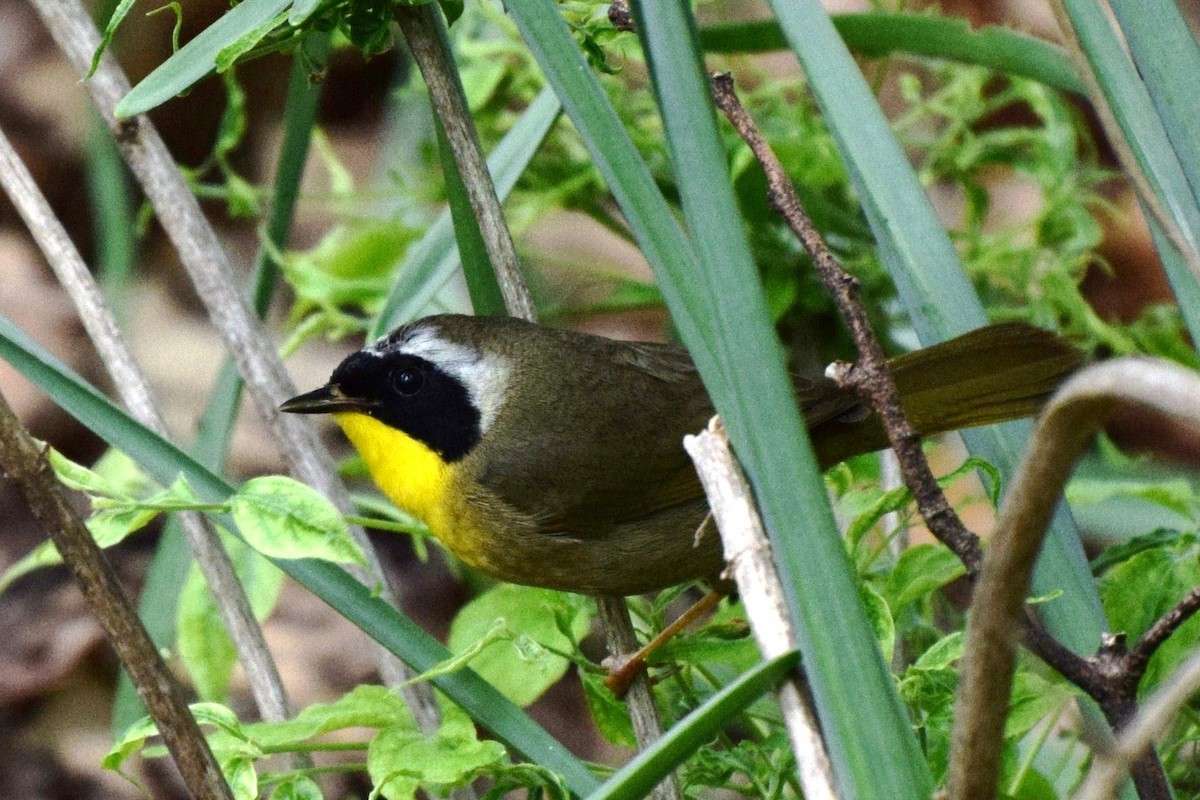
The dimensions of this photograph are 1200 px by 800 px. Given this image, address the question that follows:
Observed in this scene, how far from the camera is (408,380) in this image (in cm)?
228

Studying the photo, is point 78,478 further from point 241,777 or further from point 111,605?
point 241,777

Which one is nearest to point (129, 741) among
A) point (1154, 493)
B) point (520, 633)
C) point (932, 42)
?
→ point (520, 633)

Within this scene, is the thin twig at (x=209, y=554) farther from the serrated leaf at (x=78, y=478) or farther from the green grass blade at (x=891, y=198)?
the green grass blade at (x=891, y=198)

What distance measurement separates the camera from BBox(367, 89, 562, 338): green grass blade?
2006 millimetres

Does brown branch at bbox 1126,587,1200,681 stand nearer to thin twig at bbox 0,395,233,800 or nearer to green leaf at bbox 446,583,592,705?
green leaf at bbox 446,583,592,705

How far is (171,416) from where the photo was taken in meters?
3.89

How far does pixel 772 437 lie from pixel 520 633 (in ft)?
2.45

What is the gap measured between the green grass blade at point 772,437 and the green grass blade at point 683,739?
66 mm

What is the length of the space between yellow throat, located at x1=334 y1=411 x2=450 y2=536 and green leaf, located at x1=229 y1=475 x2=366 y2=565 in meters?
0.94

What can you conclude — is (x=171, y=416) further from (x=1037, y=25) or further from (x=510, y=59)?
(x=1037, y=25)

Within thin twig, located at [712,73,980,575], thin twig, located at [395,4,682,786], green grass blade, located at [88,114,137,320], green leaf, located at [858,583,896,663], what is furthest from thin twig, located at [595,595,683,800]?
green grass blade, located at [88,114,137,320]

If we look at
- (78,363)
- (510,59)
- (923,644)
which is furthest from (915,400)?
(78,363)

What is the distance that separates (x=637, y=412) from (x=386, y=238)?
3.74 ft

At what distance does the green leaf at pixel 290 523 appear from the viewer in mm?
1257
